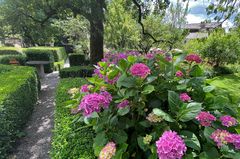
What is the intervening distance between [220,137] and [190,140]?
180 millimetres

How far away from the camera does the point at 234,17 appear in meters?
8.36

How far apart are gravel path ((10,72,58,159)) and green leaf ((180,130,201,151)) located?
268 cm

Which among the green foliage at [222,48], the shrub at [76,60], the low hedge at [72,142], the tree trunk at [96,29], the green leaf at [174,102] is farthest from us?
the shrub at [76,60]

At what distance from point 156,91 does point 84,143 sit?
0.85 metres

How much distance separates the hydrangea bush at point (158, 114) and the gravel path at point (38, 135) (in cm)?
213

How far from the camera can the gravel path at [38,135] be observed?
3.62 m

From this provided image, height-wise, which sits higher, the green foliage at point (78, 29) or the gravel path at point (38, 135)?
the green foliage at point (78, 29)

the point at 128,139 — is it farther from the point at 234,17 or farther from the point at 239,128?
the point at 234,17

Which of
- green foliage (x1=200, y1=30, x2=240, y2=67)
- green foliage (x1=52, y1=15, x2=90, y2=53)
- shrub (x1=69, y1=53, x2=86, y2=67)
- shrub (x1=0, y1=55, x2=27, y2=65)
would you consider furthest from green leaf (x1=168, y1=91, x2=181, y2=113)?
green foliage (x1=52, y1=15, x2=90, y2=53)

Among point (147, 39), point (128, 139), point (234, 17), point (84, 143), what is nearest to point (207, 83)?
point (128, 139)

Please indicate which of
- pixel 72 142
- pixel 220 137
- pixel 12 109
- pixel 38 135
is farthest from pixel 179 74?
pixel 38 135

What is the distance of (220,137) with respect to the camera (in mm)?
1366

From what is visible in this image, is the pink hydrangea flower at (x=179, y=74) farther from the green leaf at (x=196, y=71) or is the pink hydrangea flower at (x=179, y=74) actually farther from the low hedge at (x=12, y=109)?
the low hedge at (x=12, y=109)

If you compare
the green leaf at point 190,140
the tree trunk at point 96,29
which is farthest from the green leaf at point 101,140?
the tree trunk at point 96,29
